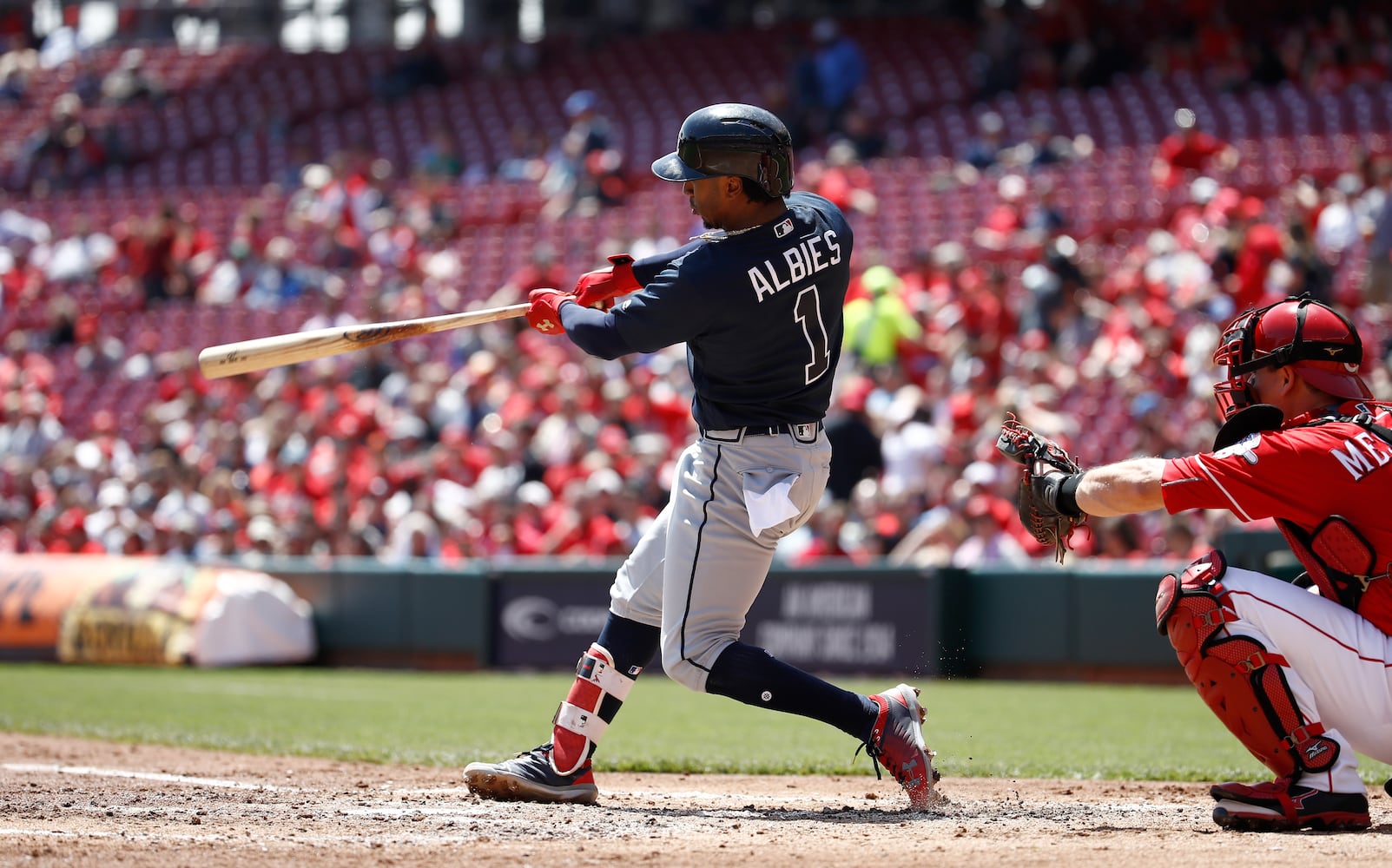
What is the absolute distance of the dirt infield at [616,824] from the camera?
3.50 m

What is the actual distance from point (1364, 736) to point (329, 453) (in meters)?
11.2

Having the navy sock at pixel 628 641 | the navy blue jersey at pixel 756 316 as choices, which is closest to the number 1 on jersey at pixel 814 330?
the navy blue jersey at pixel 756 316

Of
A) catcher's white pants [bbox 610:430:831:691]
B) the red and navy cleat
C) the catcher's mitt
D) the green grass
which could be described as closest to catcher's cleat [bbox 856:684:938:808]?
the red and navy cleat

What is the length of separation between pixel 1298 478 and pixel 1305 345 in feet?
1.26

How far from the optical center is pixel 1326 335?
12.7 ft

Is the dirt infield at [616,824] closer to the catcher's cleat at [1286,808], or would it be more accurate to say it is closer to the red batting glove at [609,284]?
the catcher's cleat at [1286,808]

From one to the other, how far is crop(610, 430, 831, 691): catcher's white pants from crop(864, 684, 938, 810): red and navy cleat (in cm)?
45

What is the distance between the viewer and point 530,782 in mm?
4516

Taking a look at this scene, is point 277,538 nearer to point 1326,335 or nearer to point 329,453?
point 329,453

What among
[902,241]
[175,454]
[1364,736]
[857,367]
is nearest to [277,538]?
[175,454]

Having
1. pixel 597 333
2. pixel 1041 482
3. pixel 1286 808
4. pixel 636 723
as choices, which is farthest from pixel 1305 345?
pixel 636 723

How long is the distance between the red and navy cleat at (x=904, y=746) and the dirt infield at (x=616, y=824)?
0.08m

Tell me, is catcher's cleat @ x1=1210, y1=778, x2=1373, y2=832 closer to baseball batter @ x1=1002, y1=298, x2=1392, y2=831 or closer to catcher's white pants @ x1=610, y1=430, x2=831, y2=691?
baseball batter @ x1=1002, y1=298, x2=1392, y2=831

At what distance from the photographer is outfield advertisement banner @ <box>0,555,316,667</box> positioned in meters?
11.6
